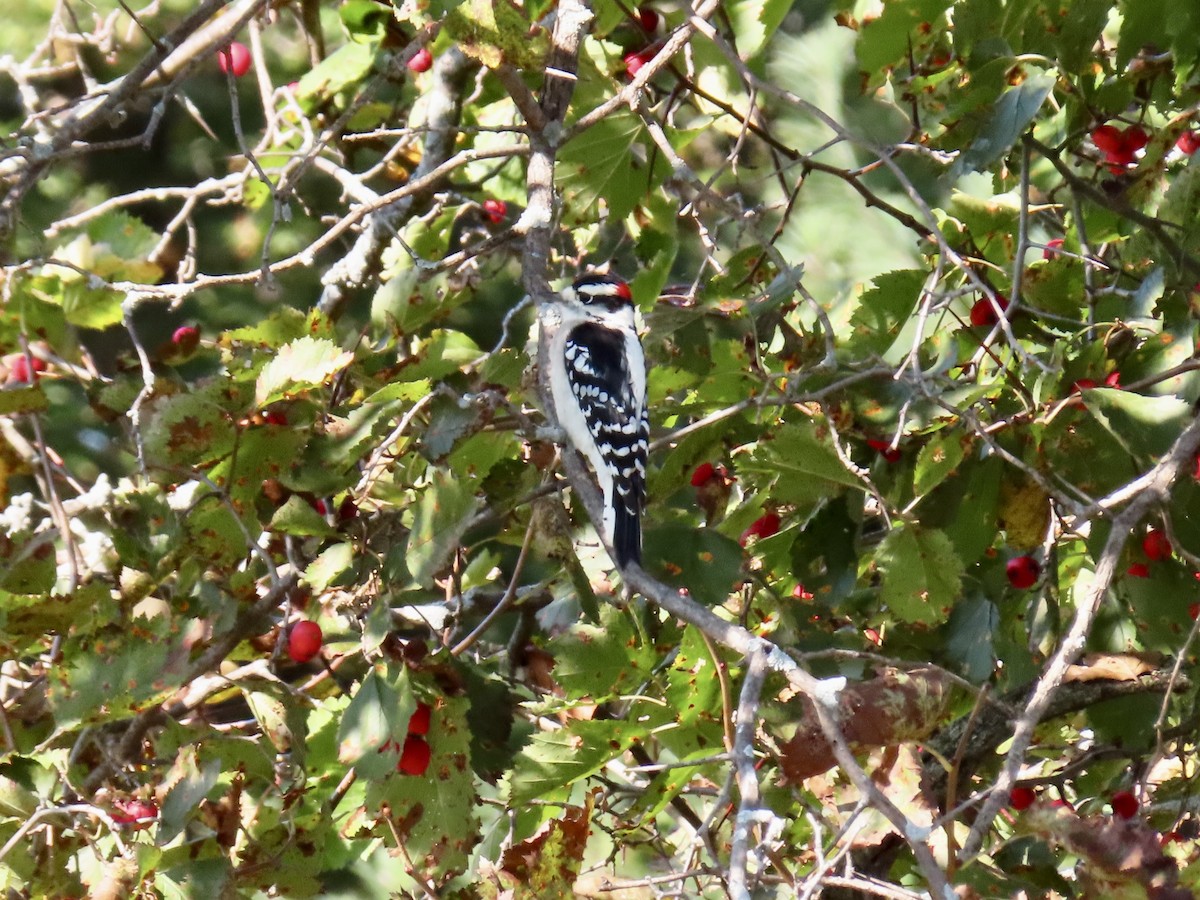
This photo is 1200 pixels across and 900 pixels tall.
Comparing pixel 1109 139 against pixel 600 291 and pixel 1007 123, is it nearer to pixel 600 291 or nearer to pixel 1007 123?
pixel 1007 123

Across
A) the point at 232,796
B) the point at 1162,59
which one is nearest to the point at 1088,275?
the point at 1162,59

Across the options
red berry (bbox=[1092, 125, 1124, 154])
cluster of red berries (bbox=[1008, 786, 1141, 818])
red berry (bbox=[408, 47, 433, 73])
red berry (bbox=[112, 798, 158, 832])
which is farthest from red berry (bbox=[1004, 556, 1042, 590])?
red berry (bbox=[408, 47, 433, 73])

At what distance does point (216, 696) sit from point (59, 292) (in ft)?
2.72

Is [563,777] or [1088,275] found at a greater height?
[1088,275]

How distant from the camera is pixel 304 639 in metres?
2.08

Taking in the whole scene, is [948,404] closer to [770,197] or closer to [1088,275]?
[1088,275]

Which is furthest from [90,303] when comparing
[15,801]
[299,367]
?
[15,801]

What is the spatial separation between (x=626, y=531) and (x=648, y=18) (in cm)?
125

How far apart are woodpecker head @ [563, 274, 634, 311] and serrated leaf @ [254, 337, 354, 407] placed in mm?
1751

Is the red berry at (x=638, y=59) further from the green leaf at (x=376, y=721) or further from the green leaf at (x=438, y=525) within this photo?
the green leaf at (x=376, y=721)

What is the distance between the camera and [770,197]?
271 inches

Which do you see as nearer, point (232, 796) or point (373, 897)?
point (232, 796)

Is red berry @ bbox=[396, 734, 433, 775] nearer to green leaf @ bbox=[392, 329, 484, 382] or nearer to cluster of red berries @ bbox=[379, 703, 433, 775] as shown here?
cluster of red berries @ bbox=[379, 703, 433, 775]

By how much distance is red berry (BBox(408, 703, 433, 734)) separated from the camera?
6.42 ft
